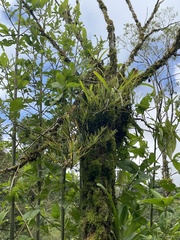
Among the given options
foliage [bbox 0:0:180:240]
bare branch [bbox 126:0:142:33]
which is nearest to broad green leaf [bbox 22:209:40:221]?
foliage [bbox 0:0:180:240]

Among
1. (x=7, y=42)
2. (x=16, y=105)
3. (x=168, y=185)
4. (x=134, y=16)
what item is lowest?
(x=168, y=185)

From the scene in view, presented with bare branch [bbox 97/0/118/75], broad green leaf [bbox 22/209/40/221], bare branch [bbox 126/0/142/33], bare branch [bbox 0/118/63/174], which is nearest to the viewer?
broad green leaf [bbox 22/209/40/221]

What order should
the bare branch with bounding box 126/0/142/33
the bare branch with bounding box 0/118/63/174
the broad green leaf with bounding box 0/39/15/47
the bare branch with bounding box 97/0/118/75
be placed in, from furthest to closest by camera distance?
the bare branch with bounding box 126/0/142/33 < the bare branch with bounding box 97/0/118/75 < the broad green leaf with bounding box 0/39/15/47 < the bare branch with bounding box 0/118/63/174

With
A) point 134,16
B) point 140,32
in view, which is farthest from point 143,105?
point 134,16

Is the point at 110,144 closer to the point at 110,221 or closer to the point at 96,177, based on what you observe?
the point at 96,177

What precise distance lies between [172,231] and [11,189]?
1.71ft

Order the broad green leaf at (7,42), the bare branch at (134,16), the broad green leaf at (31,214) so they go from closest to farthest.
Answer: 1. the broad green leaf at (31,214)
2. the broad green leaf at (7,42)
3. the bare branch at (134,16)

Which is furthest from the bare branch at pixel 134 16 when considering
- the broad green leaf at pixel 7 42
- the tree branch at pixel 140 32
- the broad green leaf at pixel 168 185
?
the broad green leaf at pixel 168 185

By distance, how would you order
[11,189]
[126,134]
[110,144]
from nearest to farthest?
[11,189], [110,144], [126,134]

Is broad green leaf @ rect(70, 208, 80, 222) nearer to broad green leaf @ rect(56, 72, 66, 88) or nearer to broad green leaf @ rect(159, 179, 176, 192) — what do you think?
broad green leaf @ rect(159, 179, 176, 192)

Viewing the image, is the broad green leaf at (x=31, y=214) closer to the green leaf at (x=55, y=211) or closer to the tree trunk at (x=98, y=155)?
the tree trunk at (x=98, y=155)

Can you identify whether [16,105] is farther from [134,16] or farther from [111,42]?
[134,16]

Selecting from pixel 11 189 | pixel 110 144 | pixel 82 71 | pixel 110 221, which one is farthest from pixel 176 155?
pixel 11 189

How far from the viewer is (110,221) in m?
1.07
